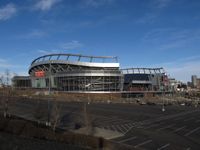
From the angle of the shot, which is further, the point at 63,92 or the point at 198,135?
the point at 63,92

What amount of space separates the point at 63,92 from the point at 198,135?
8499 centimetres

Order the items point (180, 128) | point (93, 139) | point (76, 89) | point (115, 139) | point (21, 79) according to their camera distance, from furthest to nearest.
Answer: point (21, 79)
point (76, 89)
point (180, 128)
point (115, 139)
point (93, 139)

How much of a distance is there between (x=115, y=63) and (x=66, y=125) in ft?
321

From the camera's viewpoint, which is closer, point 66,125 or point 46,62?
point 66,125

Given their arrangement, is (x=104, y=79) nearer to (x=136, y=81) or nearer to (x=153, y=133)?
(x=136, y=81)

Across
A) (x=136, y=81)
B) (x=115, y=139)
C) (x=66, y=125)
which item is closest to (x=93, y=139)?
(x=115, y=139)

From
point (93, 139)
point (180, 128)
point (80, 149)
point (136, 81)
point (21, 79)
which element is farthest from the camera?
point (21, 79)

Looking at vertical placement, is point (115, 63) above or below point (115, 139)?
above

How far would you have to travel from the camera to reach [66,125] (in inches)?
1475

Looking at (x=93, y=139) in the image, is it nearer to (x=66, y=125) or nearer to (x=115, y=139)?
(x=115, y=139)

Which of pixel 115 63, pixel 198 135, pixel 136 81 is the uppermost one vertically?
pixel 115 63

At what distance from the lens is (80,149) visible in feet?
71.0

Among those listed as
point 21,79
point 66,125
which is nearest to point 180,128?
point 66,125

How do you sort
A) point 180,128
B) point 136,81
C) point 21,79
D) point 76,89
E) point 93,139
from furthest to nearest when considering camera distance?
1. point 21,79
2. point 136,81
3. point 76,89
4. point 180,128
5. point 93,139
